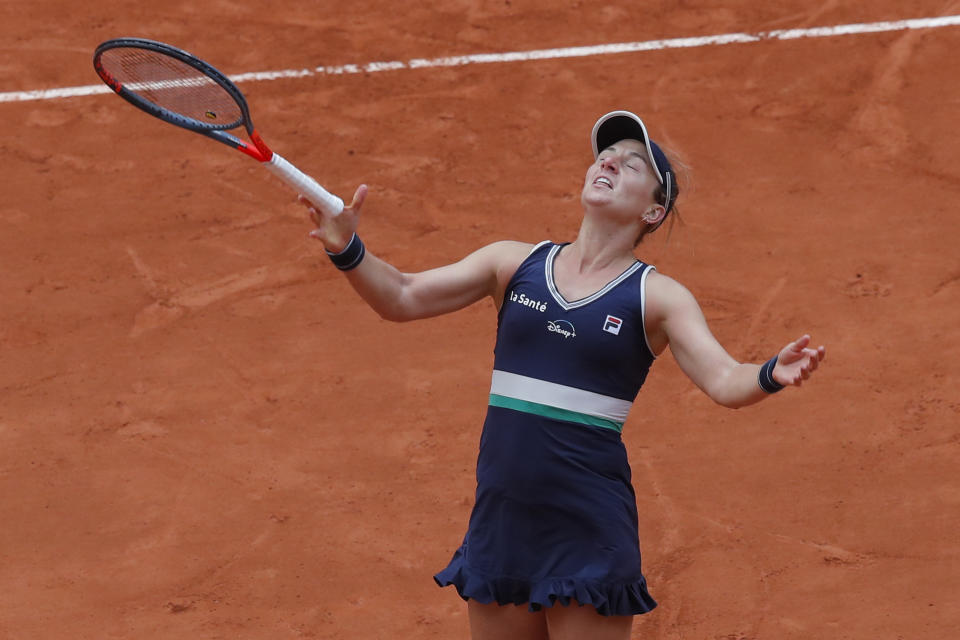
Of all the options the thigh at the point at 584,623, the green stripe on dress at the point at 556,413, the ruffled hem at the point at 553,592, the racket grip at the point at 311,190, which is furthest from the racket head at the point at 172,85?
the thigh at the point at 584,623

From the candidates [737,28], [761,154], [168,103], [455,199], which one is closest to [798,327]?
[761,154]

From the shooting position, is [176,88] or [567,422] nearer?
[567,422]

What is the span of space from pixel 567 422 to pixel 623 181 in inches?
32.1

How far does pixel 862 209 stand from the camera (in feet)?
30.7

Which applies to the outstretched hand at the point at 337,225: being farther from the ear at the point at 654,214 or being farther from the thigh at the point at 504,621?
the thigh at the point at 504,621

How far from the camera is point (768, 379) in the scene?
4188 millimetres

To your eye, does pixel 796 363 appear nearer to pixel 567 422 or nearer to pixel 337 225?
pixel 567 422

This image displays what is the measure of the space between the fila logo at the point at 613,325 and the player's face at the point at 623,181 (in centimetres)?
39

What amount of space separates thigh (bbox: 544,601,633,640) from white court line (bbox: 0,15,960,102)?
6.94m

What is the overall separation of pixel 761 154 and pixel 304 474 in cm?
414

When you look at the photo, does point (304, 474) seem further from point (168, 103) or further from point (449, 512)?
point (168, 103)

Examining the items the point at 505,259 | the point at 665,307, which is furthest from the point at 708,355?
the point at 505,259

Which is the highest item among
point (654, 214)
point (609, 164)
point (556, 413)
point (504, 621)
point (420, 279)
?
point (609, 164)

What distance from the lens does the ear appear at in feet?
15.6
